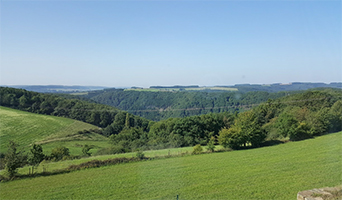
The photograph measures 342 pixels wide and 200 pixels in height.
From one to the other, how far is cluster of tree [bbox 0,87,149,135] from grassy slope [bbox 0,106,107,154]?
34.6 feet

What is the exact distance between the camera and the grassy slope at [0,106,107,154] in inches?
1174

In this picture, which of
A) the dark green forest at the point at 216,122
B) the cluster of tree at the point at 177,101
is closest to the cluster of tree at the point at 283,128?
the dark green forest at the point at 216,122

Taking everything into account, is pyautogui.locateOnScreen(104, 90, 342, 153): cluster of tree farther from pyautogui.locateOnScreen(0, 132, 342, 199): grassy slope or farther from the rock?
the rock

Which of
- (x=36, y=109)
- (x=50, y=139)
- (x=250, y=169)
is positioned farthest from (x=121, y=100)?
(x=250, y=169)

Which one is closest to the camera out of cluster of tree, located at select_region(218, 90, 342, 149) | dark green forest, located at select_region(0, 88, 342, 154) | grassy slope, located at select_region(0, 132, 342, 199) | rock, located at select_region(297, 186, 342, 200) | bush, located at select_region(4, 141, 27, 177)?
rock, located at select_region(297, 186, 342, 200)

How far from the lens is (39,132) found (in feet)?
113

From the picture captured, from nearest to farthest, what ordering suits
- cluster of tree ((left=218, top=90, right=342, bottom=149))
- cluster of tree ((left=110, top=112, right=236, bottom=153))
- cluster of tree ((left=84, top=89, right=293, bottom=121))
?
cluster of tree ((left=218, top=90, right=342, bottom=149)), cluster of tree ((left=110, top=112, right=236, bottom=153)), cluster of tree ((left=84, top=89, right=293, bottom=121))

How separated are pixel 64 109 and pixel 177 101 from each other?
2196 inches

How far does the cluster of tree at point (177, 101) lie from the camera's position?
75325 mm

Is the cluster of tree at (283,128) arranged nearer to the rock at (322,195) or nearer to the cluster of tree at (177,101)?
the rock at (322,195)

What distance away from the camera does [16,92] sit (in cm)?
5072

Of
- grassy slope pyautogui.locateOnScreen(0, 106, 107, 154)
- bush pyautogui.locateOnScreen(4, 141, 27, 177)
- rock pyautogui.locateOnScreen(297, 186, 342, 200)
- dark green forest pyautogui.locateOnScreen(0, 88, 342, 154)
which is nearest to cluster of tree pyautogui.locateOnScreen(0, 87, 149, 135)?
dark green forest pyautogui.locateOnScreen(0, 88, 342, 154)

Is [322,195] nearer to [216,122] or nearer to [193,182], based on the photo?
[193,182]

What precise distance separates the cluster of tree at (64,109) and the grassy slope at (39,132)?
34.6 feet
